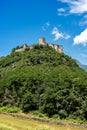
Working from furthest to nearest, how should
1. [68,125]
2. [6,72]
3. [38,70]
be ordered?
[6,72] → [38,70] → [68,125]

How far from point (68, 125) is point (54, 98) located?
9.92 meters

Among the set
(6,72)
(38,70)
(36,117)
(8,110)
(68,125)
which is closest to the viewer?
(68,125)

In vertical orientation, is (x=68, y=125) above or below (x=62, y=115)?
below

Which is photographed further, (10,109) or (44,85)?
(44,85)

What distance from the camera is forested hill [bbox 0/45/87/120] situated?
63.4 metres

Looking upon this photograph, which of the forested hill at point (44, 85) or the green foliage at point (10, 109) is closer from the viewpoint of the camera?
the forested hill at point (44, 85)

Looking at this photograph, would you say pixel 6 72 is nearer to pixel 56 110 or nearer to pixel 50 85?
pixel 50 85

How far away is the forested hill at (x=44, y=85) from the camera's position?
63.4 metres

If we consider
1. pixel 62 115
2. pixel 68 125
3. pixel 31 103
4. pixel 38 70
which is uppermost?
pixel 38 70

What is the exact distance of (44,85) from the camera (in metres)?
70.0

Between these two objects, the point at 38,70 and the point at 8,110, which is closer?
the point at 8,110

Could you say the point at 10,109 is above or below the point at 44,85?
below

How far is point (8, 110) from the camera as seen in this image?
219 ft

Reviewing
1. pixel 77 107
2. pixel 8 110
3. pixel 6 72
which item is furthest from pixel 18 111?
pixel 6 72
